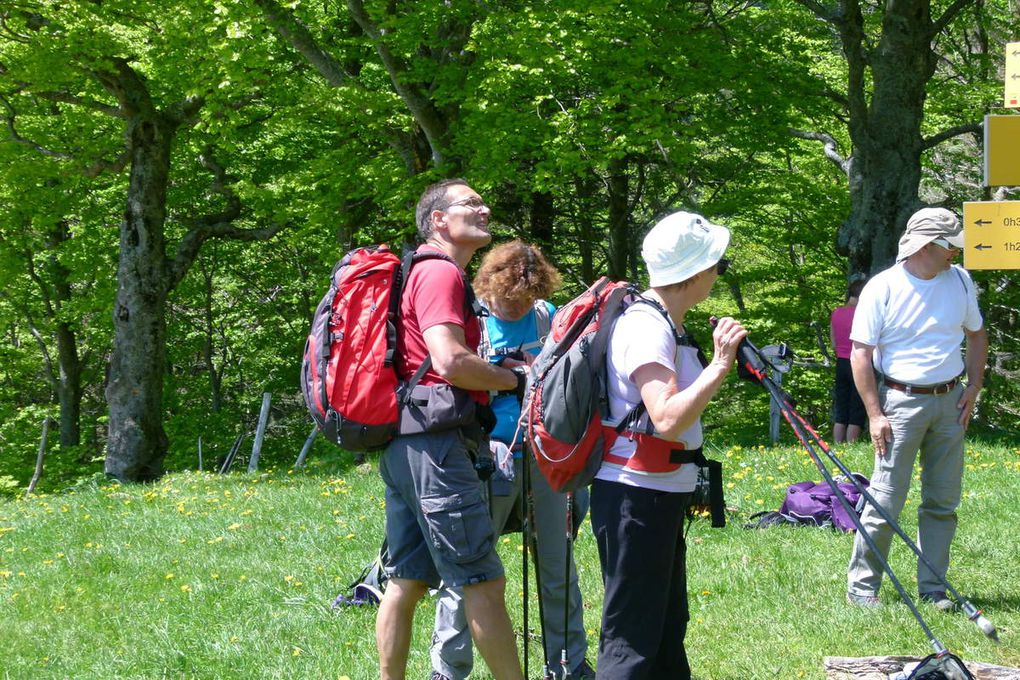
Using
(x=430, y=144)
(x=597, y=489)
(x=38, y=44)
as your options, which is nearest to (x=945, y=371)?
(x=597, y=489)

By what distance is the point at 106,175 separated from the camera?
19531mm

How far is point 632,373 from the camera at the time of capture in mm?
3162

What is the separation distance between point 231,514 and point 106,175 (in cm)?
1242

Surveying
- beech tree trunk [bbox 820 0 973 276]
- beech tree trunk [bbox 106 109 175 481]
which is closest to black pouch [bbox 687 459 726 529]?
beech tree trunk [bbox 820 0 973 276]

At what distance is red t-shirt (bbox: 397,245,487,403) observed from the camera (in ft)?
12.0

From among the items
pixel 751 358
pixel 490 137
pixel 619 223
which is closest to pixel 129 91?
pixel 490 137

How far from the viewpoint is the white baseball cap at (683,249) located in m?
3.23

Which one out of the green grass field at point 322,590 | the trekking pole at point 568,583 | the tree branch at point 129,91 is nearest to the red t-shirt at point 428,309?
the trekking pole at point 568,583

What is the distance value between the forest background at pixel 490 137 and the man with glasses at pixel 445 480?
980cm

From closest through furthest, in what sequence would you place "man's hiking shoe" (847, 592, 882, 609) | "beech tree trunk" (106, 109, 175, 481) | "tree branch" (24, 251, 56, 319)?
"man's hiking shoe" (847, 592, 882, 609) → "beech tree trunk" (106, 109, 175, 481) → "tree branch" (24, 251, 56, 319)

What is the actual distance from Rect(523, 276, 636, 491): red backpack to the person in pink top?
888 cm

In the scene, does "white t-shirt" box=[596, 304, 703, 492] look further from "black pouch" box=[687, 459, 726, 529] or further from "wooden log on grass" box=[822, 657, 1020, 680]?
"wooden log on grass" box=[822, 657, 1020, 680]

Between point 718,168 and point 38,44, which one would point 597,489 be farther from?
point 718,168

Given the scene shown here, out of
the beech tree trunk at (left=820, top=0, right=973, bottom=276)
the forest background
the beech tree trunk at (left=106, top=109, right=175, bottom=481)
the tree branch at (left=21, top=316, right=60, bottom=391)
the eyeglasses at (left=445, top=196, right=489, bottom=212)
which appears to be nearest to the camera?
the eyeglasses at (left=445, top=196, right=489, bottom=212)
